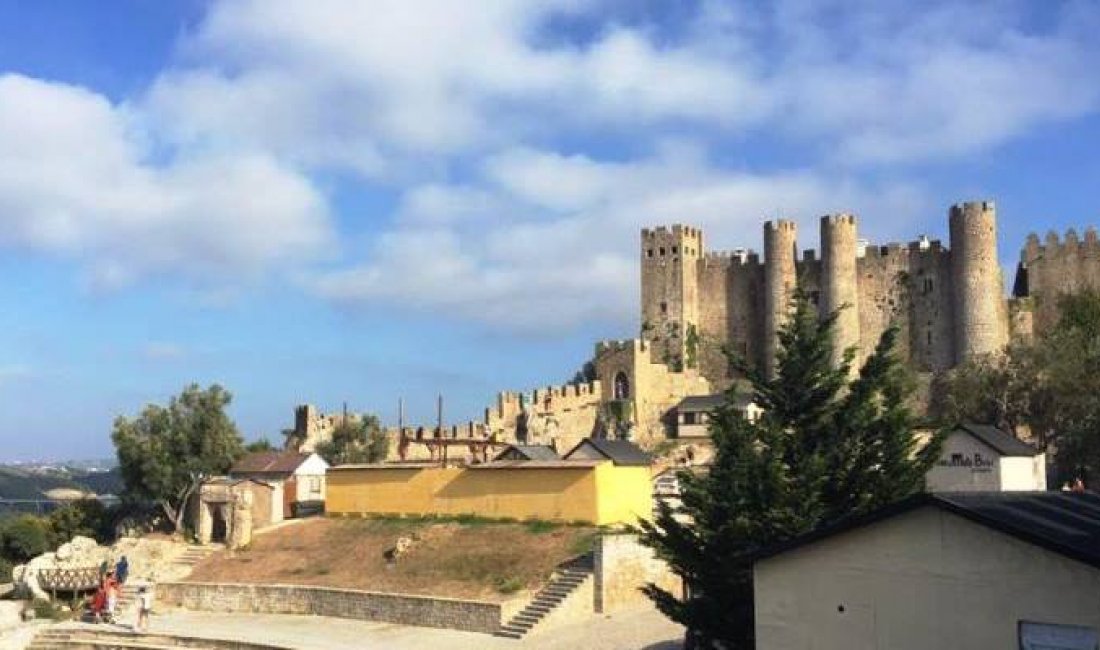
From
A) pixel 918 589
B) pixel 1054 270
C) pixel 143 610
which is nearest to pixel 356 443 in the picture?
pixel 143 610

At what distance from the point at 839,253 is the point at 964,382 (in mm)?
10529

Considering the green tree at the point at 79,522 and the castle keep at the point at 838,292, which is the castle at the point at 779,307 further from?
the green tree at the point at 79,522

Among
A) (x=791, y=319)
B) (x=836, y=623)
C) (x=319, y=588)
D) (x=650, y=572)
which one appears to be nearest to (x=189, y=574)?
(x=319, y=588)

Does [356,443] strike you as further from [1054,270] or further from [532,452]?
[1054,270]

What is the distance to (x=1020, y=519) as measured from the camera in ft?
36.6

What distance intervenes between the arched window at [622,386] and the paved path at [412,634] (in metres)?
33.2

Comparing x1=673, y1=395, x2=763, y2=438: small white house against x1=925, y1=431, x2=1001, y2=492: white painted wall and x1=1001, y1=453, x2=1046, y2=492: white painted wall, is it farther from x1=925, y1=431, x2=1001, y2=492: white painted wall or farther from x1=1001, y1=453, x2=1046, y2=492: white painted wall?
x1=925, y1=431, x2=1001, y2=492: white painted wall

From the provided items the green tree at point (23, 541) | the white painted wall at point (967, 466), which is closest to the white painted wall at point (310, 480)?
the green tree at point (23, 541)

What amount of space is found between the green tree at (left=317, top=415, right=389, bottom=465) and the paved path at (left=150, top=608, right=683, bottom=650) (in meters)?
21.7

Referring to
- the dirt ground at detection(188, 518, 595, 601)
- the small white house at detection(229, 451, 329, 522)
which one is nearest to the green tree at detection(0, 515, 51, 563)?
the small white house at detection(229, 451, 329, 522)

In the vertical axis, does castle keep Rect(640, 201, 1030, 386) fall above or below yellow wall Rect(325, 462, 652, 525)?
above

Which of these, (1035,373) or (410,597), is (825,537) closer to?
(410,597)

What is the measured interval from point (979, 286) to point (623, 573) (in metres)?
36.8

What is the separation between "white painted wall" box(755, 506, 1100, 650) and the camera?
1051cm
